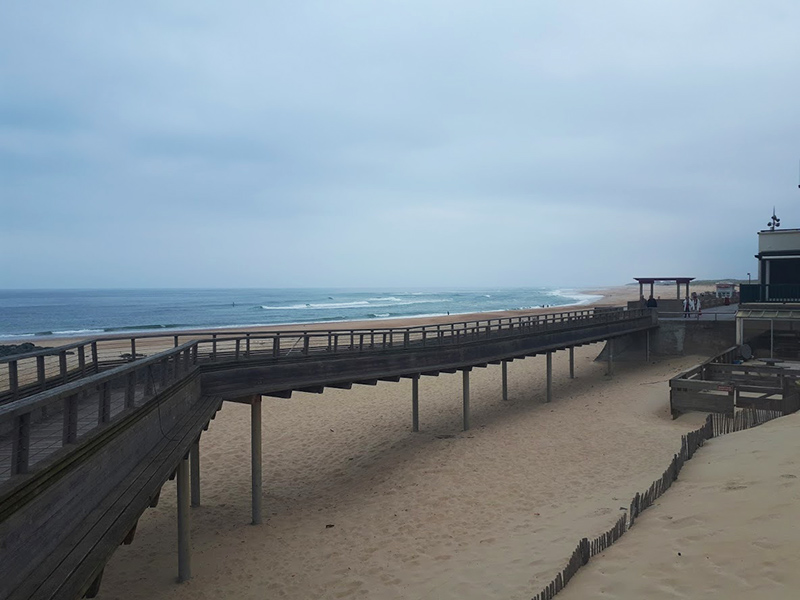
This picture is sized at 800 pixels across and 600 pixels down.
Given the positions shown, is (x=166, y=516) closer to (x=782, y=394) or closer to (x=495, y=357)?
(x=495, y=357)

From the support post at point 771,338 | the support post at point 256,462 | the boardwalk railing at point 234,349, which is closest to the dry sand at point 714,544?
the boardwalk railing at point 234,349

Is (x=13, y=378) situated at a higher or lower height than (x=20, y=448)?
higher

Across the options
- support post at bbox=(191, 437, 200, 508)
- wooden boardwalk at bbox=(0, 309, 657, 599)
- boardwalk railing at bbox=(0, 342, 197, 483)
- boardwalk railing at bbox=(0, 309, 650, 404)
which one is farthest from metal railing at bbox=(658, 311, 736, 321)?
boardwalk railing at bbox=(0, 342, 197, 483)

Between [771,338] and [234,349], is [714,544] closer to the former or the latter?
[234,349]

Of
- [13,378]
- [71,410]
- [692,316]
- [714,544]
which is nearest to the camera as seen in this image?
[71,410]

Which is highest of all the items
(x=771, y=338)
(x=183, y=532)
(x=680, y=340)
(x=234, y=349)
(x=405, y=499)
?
(x=234, y=349)

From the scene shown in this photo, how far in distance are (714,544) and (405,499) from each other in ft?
25.5

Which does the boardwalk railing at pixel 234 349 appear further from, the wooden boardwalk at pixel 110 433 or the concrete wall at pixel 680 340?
the concrete wall at pixel 680 340

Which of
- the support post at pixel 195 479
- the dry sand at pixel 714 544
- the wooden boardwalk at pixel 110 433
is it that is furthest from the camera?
the support post at pixel 195 479

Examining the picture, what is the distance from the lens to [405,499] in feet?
43.2

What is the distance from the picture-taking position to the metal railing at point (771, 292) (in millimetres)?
28141

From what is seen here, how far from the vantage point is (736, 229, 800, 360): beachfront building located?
Result: 27.5 m

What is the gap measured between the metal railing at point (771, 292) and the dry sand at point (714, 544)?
23.0 meters

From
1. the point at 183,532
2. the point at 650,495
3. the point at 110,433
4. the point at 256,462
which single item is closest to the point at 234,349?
the point at 256,462
